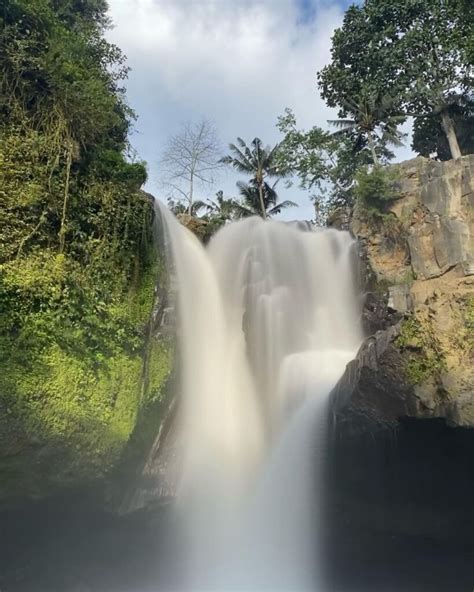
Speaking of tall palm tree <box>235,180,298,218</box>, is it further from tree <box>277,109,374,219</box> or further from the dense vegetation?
the dense vegetation

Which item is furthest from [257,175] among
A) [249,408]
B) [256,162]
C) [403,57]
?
[249,408]

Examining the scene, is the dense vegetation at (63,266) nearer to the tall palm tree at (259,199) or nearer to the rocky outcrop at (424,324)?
the rocky outcrop at (424,324)

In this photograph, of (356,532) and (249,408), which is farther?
(249,408)

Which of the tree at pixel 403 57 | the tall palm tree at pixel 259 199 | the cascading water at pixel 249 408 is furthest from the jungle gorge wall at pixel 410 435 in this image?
the tall palm tree at pixel 259 199

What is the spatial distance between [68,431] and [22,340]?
1.58m

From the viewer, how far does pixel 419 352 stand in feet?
29.7

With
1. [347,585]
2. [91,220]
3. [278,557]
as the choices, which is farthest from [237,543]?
[91,220]

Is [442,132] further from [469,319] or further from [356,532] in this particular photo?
[356,532]

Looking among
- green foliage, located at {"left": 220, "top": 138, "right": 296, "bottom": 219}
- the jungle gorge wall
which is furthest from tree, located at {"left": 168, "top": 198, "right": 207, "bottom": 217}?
the jungle gorge wall

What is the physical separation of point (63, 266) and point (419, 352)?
686 centimetres

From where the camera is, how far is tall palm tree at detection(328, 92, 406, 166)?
23.3m

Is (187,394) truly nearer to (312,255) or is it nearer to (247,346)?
(247,346)

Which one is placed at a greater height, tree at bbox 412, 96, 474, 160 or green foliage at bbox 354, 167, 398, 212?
tree at bbox 412, 96, 474, 160

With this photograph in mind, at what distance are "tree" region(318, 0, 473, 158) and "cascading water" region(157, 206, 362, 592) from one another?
1209 cm
